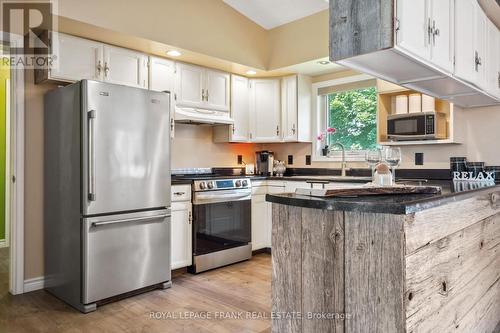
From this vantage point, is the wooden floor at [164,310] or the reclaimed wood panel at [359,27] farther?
the wooden floor at [164,310]

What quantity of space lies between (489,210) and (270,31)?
311 cm

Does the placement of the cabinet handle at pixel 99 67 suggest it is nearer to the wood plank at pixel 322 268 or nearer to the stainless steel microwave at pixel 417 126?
the wood plank at pixel 322 268

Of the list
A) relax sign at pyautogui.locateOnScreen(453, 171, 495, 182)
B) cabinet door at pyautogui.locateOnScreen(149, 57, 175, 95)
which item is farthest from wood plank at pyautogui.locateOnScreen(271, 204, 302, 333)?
cabinet door at pyautogui.locateOnScreen(149, 57, 175, 95)

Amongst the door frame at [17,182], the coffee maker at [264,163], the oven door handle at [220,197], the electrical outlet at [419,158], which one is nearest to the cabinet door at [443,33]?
the electrical outlet at [419,158]

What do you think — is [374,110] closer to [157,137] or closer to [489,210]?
[489,210]

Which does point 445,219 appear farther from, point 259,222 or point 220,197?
point 259,222

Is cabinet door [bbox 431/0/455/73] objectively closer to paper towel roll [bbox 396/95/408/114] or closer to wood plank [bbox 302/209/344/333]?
wood plank [bbox 302/209/344/333]

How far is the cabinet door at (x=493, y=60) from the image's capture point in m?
2.70

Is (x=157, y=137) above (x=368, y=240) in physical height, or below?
above

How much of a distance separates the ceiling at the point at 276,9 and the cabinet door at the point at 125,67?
1.22 meters

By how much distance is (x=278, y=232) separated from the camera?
62.6 inches

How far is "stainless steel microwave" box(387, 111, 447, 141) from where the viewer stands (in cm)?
315

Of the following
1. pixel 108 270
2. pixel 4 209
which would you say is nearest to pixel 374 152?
pixel 108 270

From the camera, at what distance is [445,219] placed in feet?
5.07
